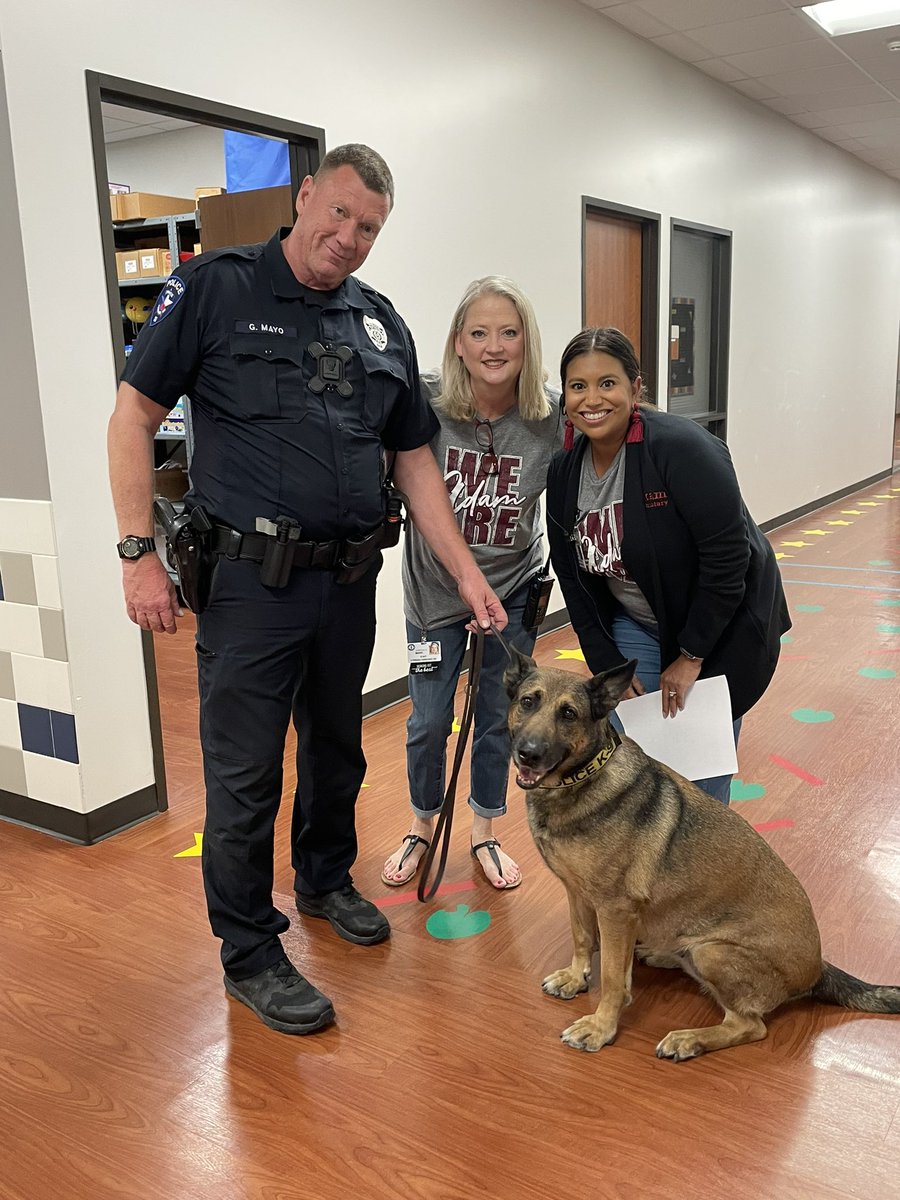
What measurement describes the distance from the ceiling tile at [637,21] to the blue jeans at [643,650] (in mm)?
3879

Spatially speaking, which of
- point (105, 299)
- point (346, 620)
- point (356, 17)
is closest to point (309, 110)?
point (356, 17)

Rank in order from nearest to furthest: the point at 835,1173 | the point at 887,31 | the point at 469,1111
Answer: the point at 835,1173, the point at 469,1111, the point at 887,31

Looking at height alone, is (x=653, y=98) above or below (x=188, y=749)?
above

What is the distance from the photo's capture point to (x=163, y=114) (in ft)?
10.3

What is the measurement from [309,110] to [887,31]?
3.86 metres

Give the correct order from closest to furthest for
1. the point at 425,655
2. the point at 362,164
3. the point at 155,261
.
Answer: the point at 362,164, the point at 425,655, the point at 155,261

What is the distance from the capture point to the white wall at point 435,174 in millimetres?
2654

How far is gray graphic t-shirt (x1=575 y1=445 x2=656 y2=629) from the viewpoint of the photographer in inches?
84.4

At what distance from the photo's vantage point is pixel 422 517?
2.34m

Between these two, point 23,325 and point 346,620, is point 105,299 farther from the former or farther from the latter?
point 346,620

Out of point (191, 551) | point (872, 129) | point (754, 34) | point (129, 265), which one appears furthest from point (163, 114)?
point (872, 129)

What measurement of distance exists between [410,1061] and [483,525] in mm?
1218

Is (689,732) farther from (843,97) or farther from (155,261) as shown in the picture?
(843,97)

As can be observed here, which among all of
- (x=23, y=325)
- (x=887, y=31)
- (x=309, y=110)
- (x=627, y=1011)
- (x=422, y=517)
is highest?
(x=887, y=31)
